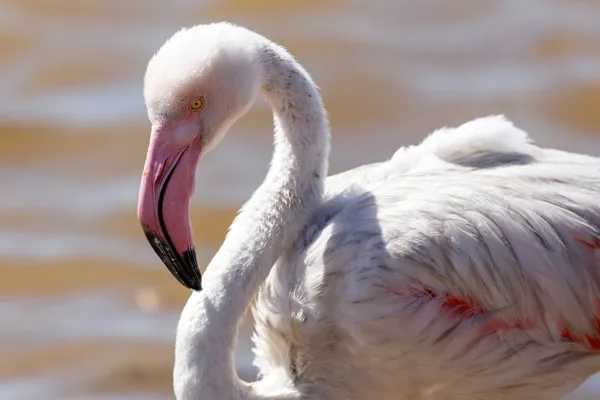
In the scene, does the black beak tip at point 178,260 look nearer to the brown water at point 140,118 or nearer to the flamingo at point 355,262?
the flamingo at point 355,262

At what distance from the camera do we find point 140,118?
8.33 metres

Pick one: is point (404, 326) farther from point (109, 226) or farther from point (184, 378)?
point (109, 226)

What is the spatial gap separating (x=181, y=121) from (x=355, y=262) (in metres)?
0.77

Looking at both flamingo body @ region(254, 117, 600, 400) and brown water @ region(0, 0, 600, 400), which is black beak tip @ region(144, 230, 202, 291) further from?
brown water @ region(0, 0, 600, 400)

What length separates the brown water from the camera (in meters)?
6.36

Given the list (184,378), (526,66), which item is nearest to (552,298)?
(184,378)

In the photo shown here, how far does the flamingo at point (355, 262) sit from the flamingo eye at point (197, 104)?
2cm

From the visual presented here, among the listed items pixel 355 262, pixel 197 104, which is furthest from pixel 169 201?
pixel 355 262

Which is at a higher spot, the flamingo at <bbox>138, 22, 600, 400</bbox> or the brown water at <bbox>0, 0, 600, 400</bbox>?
the brown water at <bbox>0, 0, 600, 400</bbox>

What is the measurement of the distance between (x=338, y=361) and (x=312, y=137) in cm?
81

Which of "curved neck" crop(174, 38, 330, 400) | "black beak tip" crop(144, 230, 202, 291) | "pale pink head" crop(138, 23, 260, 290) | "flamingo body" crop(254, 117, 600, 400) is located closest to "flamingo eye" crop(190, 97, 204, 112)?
"pale pink head" crop(138, 23, 260, 290)

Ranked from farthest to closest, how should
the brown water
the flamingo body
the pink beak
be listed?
the brown water < the flamingo body < the pink beak

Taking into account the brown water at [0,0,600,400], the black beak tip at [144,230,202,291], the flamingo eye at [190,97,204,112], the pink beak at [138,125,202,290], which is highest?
the brown water at [0,0,600,400]

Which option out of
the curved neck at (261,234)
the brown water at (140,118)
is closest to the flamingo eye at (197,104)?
the curved neck at (261,234)
